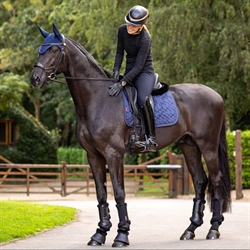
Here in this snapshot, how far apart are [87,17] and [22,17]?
13012mm

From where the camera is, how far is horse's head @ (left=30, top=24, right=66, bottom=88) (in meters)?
10.8

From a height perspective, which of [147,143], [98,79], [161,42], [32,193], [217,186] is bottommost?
[32,193]

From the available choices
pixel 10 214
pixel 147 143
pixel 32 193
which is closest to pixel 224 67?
pixel 32 193

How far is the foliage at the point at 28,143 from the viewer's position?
37.0 m

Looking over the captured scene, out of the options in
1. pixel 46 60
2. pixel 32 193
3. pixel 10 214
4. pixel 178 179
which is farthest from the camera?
pixel 32 193

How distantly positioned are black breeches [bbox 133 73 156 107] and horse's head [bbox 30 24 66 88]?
1.22m

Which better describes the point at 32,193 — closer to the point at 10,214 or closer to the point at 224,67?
the point at 224,67

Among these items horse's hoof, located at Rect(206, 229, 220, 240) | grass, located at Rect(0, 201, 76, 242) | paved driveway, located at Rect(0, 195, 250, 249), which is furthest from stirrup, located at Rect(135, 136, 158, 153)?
grass, located at Rect(0, 201, 76, 242)

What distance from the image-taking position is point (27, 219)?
46.9ft

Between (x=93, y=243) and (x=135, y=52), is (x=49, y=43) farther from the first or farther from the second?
(x=93, y=243)

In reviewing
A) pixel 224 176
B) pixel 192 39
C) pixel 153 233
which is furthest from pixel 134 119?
pixel 192 39

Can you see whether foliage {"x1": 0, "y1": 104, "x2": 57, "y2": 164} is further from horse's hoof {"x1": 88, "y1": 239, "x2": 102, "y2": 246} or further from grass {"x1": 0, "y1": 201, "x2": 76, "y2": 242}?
horse's hoof {"x1": 88, "y1": 239, "x2": 102, "y2": 246}

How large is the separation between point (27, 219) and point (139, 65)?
461cm

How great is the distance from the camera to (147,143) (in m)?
11.3
